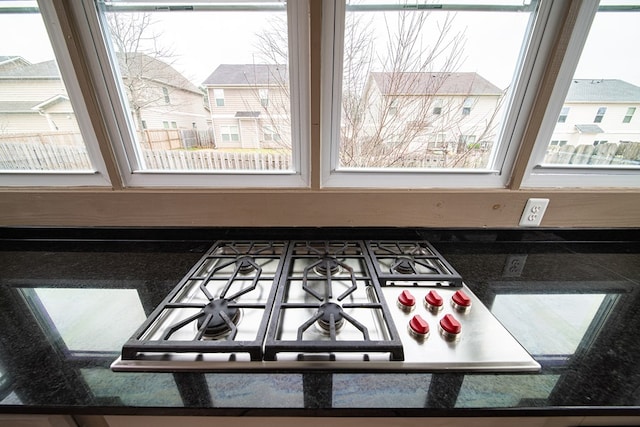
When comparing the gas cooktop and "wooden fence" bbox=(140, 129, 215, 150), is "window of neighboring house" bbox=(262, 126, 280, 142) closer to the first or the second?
"wooden fence" bbox=(140, 129, 215, 150)

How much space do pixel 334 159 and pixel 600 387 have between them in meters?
0.83

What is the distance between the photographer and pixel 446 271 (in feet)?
2.49

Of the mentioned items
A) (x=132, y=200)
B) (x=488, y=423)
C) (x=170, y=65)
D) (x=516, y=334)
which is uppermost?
(x=170, y=65)

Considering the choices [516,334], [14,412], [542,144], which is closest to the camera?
[14,412]

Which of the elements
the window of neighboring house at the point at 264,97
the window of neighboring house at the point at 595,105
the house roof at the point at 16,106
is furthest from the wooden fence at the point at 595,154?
the house roof at the point at 16,106

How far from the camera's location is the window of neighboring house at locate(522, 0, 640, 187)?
77 cm

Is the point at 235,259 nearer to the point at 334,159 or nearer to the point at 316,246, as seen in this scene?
the point at 316,246

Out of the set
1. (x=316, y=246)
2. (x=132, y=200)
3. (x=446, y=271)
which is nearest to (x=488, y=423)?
(x=446, y=271)

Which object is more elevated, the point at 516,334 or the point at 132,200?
the point at 132,200

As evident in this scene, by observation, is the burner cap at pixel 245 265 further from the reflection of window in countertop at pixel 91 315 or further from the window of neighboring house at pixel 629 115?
the window of neighboring house at pixel 629 115

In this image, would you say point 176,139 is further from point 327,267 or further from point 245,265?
point 327,267

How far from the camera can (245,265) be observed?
794mm

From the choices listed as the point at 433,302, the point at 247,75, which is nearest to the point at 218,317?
the point at 433,302

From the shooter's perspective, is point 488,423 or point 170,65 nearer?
point 488,423
